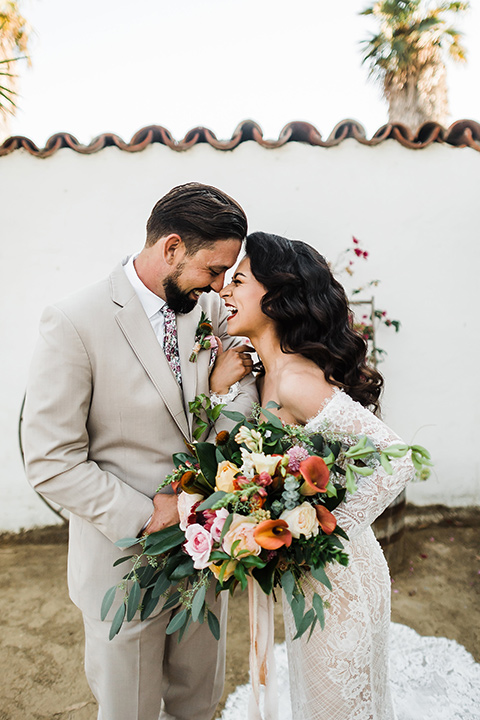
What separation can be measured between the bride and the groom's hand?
46cm

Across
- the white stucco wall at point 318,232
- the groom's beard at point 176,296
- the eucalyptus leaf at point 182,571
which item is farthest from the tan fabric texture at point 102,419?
the white stucco wall at point 318,232

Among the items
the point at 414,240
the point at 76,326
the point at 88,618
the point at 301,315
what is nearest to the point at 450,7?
the point at 414,240

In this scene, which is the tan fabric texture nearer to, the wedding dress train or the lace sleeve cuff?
the lace sleeve cuff

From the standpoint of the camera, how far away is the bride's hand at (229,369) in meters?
1.77

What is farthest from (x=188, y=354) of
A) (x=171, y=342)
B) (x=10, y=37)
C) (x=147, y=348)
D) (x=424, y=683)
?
(x=10, y=37)

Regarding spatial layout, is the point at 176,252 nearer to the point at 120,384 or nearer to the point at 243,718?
the point at 120,384

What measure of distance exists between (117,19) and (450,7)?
3723 millimetres

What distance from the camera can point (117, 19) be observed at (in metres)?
4.79

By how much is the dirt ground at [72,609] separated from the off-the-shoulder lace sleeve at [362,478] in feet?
5.17

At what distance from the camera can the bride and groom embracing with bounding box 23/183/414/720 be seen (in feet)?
4.71

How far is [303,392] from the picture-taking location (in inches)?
61.7

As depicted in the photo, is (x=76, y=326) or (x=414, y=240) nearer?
(x=76, y=326)

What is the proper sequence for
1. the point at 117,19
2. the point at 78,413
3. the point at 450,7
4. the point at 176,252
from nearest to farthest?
the point at 78,413, the point at 176,252, the point at 117,19, the point at 450,7

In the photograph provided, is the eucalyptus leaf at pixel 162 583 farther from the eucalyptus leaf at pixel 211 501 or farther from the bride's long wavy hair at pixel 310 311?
the bride's long wavy hair at pixel 310 311
